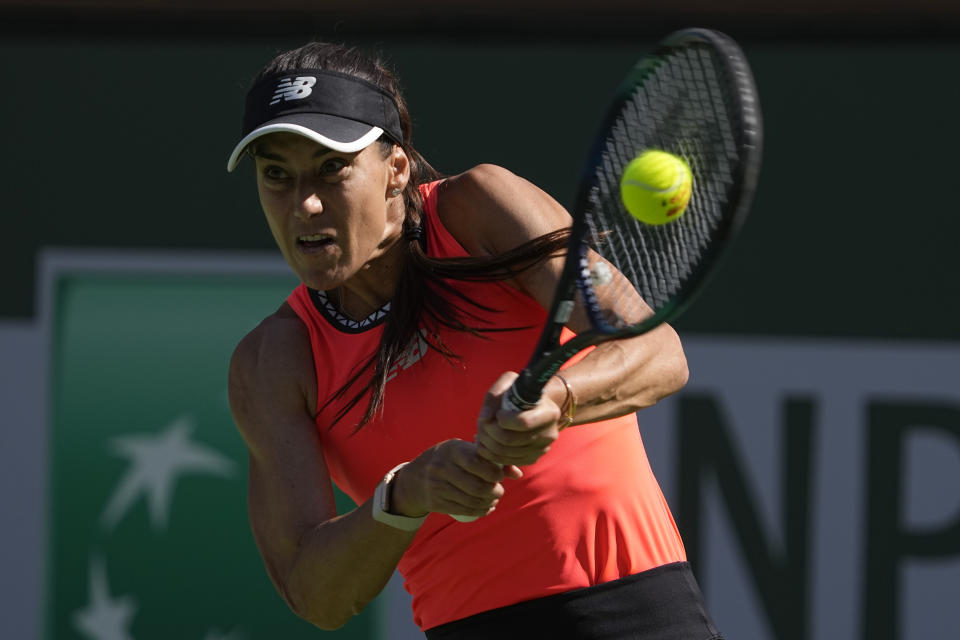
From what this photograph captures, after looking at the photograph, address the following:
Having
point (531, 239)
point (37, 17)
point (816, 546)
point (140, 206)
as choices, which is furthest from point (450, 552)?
point (37, 17)

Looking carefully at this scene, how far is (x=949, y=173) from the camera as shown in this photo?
425 cm

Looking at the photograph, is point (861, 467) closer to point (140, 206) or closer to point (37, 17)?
point (140, 206)

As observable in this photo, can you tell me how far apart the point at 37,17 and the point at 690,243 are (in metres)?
3.25

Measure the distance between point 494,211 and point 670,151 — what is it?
0.32 metres

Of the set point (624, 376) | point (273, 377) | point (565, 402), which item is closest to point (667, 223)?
point (624, 376)

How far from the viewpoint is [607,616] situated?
84.3 inches

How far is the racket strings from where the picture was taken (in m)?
1.89

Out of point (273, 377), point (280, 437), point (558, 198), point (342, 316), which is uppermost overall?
point (558, 198)

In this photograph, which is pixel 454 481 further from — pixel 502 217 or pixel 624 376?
pixel 502 217

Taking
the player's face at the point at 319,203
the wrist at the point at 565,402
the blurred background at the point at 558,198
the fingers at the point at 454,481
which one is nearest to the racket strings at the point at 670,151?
the wrist at the point at 565,402

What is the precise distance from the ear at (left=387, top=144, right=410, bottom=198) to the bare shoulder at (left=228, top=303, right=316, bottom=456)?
0.30m

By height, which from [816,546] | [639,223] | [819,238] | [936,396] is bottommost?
[816,546]

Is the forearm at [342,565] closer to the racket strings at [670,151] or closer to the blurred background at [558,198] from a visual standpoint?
the racket strings at [670,151]

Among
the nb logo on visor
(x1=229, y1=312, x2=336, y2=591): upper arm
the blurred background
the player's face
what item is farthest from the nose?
the blurred background
